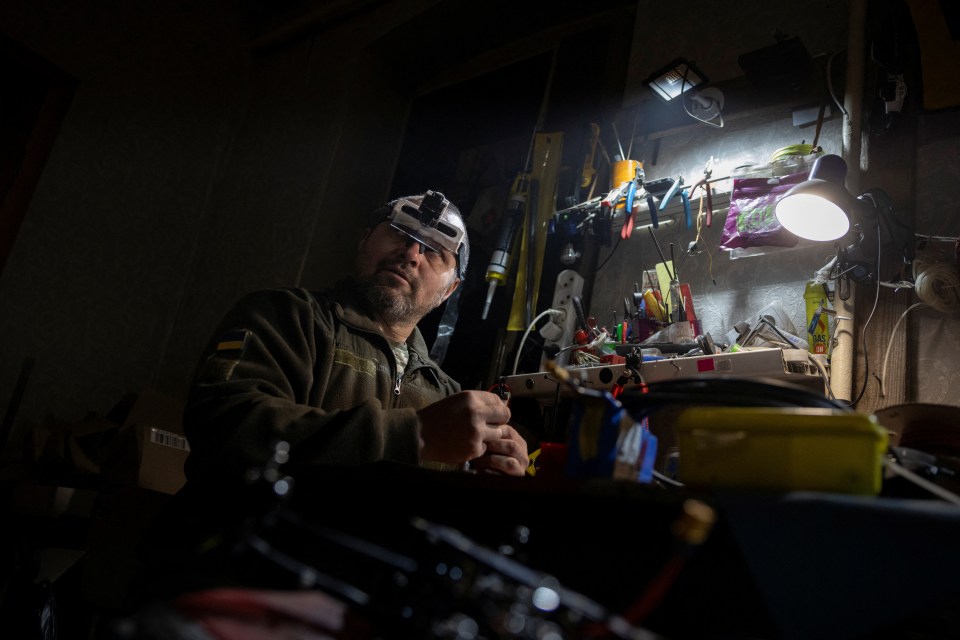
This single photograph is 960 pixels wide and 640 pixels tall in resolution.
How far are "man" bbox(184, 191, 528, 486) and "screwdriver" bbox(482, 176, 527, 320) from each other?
34cm

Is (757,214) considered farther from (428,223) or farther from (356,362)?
(356,362)

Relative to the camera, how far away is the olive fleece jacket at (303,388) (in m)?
1.20

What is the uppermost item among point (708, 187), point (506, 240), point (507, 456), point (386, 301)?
point (708, 187)

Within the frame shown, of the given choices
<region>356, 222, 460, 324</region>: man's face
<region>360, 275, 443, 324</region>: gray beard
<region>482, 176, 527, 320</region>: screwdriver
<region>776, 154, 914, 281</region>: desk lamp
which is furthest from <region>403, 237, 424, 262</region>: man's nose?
<region>776, 154, 914, 281</region>: desk lamp

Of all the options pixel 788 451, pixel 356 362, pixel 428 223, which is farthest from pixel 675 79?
pixel 788 451

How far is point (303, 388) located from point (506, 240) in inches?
59.9

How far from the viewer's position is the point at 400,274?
2148 millimetres

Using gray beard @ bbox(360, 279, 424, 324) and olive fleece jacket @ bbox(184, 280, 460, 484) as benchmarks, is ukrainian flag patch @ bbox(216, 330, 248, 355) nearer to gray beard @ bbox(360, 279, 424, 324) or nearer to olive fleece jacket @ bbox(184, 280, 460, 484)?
olive fleece jacket @ bbox(184, 280, 460, 484)

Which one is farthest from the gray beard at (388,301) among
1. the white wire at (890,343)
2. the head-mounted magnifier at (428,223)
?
the white wire at (890,343)

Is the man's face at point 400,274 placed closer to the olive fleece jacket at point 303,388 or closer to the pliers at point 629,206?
the olive fleece jacket at point 303,388

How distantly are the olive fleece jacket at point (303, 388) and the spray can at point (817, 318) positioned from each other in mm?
1233

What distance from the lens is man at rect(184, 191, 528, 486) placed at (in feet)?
3.94

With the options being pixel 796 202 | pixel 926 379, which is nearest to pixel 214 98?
pixel 796 202

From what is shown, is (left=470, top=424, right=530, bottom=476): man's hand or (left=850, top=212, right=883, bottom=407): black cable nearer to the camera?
(left=470, top=424, right=530, bottom=476): man's hand
